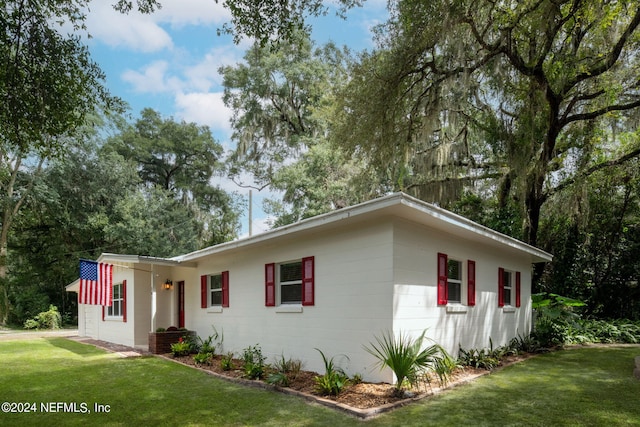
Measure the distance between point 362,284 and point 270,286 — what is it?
2570 mm

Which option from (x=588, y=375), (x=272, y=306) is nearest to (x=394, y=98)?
(x=272, y=306)

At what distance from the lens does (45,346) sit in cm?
1288

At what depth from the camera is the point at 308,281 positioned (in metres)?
7.68

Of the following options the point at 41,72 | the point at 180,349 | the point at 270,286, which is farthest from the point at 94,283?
the point at 41,72

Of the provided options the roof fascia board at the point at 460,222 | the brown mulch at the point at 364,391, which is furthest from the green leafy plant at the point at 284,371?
the roof fascia board at the point at 460,222

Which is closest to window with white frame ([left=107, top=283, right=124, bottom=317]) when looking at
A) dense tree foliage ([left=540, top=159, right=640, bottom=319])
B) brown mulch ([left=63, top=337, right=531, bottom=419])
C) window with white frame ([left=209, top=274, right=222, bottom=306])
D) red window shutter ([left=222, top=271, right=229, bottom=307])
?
window with white frame ([left=209, top=274, right=222, bottom=306])

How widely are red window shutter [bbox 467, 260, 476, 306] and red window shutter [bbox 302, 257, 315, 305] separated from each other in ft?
10.2

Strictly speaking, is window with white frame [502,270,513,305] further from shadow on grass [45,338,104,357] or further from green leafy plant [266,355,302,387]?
shadow on grass [45,338,104,357]

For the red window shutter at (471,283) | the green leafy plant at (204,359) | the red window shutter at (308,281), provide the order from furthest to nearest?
the green leafy plant at (204,359)
the red window shutter at (471,283)
the red window shutter at (308,281)

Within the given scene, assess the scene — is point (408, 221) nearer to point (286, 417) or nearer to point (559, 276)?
point (286, 417)

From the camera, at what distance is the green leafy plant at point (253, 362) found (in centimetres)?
728

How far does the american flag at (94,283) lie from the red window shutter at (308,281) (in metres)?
6.09

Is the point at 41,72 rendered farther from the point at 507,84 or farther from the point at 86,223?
the point at 86,223

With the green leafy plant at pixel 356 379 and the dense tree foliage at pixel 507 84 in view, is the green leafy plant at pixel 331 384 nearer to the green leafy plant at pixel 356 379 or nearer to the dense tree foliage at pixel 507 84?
the green leafy plant at pixel 356 379
